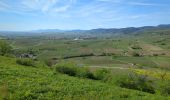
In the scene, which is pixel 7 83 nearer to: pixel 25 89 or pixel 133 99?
pixel 25 89

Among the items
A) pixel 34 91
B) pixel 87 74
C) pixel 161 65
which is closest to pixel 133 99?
pixel 34 91

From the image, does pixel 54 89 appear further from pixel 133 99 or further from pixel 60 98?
pixel 133 99

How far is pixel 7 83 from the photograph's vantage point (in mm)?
15523

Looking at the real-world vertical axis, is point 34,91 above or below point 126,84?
above

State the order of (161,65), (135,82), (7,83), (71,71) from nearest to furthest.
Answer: (7,83)
(71,71)
(135,82)
(161,65)

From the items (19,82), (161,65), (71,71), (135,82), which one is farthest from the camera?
(161,65)

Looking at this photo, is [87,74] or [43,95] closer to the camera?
[43,95]

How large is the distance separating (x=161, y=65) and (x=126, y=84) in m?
63.1

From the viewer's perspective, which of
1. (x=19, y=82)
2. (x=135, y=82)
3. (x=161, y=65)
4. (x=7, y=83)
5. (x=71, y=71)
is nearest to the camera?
(x=7, y=83)

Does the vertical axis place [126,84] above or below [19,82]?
below

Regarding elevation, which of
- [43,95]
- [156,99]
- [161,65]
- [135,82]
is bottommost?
[161,65]

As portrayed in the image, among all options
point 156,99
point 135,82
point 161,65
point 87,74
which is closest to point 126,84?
point 135,82

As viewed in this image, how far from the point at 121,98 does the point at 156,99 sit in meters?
2.58

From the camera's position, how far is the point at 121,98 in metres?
16.3
